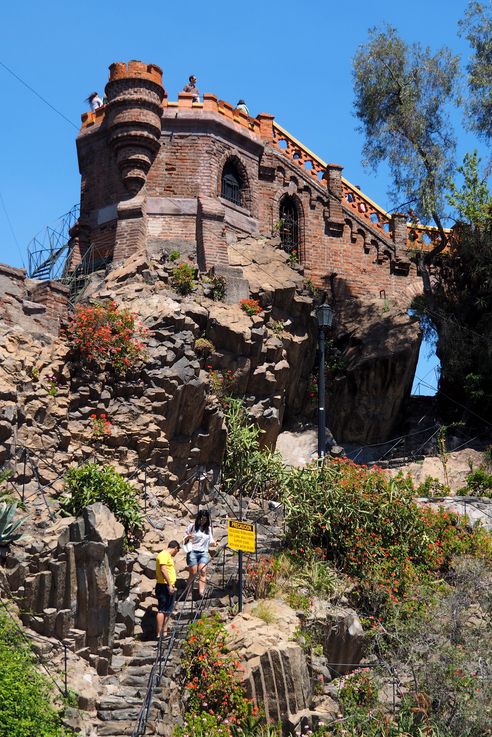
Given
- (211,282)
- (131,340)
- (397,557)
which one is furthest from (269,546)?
(211,282)

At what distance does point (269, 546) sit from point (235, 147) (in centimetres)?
1393

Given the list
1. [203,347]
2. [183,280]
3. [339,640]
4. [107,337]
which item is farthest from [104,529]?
[183,280]

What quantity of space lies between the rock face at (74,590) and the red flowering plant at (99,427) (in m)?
→ 5.11

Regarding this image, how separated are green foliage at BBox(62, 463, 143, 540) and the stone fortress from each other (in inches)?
349

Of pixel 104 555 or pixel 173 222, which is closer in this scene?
pixel 104 555

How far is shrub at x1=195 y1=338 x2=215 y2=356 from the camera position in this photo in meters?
Result: 24.9

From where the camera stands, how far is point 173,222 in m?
28.5

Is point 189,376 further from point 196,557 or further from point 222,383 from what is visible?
point 196,557

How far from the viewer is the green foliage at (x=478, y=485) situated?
969 inches

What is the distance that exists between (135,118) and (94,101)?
306 cm

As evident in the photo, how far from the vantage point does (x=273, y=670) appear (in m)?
16.5

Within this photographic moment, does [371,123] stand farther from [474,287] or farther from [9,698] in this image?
[9,698]

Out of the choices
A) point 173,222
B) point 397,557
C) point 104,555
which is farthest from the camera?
point 173,222

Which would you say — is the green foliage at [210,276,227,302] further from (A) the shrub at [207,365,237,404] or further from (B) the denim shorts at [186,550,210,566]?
(B) the denim shorts at [186,550,210,566]
